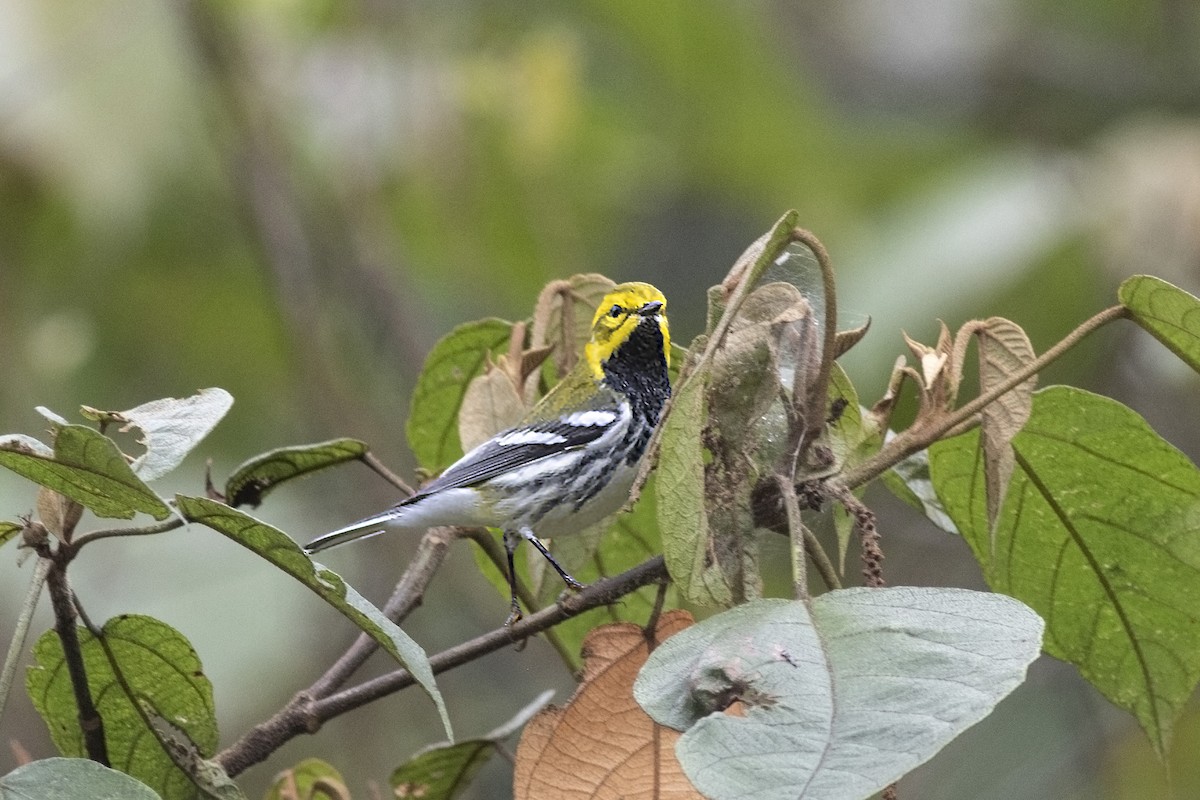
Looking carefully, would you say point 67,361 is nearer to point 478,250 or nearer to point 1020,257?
point 478,250

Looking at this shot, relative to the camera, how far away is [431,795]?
73.7 inches

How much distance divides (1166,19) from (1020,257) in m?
2.18

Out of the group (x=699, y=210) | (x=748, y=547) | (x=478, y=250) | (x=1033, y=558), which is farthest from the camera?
(x=699, y=210)

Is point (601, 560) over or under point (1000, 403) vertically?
under

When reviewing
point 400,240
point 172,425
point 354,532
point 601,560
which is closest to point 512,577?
point 601,560

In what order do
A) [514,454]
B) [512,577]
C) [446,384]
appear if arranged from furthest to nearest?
[514,454] → [446,384] → [512,577]

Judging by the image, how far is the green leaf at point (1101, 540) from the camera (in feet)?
5.07

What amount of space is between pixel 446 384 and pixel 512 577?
0.30 m

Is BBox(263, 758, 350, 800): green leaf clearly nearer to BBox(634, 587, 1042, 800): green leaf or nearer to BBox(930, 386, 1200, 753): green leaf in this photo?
BBox(634, 587, 1042, 800): green leaf

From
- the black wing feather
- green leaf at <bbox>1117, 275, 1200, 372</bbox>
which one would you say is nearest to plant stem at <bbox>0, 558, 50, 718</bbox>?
the black wing feather

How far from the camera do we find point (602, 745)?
4.88 ft

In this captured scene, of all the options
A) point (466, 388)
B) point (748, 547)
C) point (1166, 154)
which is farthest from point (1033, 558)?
point (1166, 154)

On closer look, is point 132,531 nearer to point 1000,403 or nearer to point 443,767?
point 443,767

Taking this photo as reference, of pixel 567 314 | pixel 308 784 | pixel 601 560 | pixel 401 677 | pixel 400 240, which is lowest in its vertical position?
pixel 308 784
